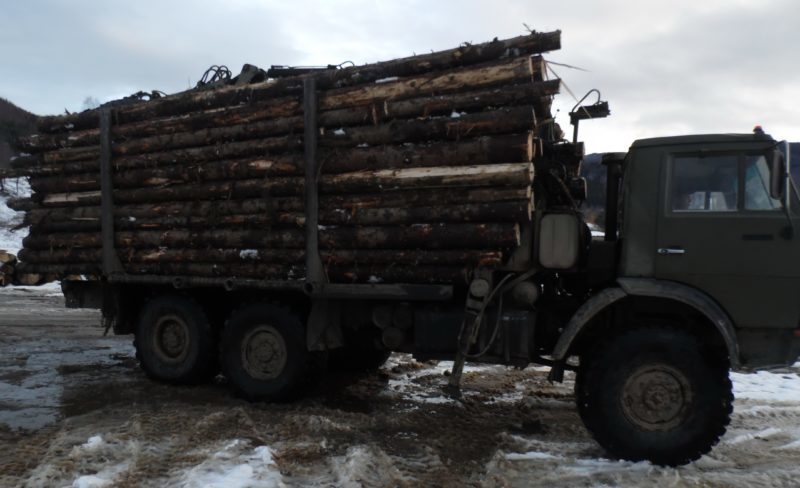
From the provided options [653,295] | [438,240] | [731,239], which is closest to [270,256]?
[438,240]

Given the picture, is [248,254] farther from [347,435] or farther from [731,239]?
[731,239]

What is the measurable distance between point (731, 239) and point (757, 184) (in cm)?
→ 52

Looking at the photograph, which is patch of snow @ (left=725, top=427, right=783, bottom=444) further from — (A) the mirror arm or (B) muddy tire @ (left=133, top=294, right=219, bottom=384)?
(B) muddy tire @ (left=133, top=294, right=219, bottom=384)

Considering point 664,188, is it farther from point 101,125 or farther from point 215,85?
point 101,125

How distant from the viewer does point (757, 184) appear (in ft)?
16.4

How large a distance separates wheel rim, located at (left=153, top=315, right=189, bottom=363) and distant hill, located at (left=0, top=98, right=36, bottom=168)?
4067cm

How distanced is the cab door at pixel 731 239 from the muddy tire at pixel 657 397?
0.52m

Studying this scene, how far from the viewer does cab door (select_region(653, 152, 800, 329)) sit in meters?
4.89

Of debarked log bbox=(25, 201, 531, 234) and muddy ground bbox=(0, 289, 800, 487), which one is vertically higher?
debarked log bbox=(25, 201, 531, 234)

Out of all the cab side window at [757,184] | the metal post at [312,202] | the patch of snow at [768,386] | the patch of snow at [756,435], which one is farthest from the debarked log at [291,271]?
the patch of snow at [768,386]

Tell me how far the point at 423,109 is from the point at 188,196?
10.4ft

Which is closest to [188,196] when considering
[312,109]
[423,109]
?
[312,109]

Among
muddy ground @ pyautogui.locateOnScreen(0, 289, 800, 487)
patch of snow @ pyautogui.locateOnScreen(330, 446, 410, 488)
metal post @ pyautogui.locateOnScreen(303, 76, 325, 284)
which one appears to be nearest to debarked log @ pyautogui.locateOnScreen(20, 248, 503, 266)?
metal post @ pyautogui.locateOnScreen(303, 76, 325, 284)

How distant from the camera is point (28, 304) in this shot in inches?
600
